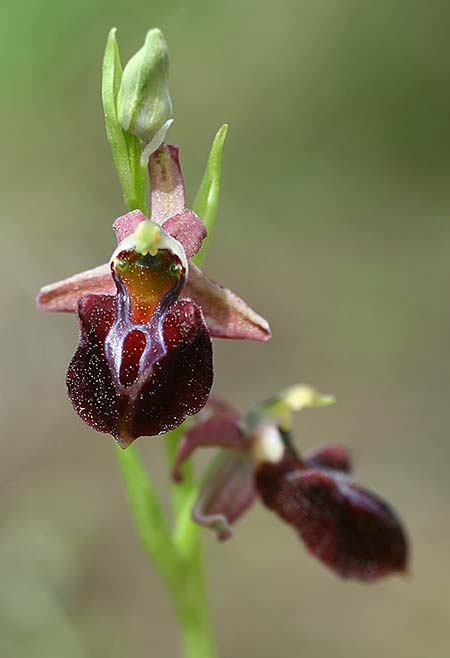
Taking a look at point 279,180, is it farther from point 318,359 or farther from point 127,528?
point 127,528

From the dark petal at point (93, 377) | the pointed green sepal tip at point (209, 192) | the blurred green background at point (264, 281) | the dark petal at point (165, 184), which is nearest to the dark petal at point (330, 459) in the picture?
the pointed green sepal tip at point (209, 192)

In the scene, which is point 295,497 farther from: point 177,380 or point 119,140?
point 119,140

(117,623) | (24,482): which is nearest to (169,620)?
(117,623)

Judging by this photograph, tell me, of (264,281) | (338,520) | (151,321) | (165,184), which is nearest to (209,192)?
(165,184)

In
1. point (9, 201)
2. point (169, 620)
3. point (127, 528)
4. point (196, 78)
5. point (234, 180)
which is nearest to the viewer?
point (169, 620)

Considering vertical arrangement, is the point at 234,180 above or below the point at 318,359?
above

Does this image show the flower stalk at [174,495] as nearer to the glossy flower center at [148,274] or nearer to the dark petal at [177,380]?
the glossy flower center at [148,274]

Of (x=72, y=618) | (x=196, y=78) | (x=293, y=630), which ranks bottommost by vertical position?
(x=293, y=630)
